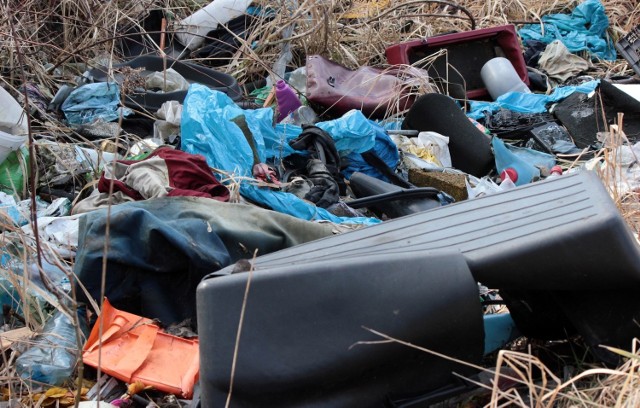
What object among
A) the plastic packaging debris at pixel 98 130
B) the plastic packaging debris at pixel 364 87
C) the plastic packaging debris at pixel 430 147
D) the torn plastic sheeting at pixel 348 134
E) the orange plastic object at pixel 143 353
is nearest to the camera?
the orange plastic object at pixel 143 353

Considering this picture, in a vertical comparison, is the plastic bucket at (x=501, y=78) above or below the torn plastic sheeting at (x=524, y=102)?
above

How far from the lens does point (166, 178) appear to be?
3506mm

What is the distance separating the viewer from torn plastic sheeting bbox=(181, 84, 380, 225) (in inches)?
146

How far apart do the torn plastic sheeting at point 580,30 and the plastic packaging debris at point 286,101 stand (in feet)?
9.40

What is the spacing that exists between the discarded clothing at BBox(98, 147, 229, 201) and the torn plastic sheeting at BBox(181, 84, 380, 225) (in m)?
0.24

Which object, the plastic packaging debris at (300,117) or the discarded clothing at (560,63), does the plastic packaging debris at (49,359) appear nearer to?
the plastic packaging debris at (300,117)

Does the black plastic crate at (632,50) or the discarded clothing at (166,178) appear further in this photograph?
the black plastic crate at (632,50)

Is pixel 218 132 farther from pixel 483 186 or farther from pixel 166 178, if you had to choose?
pixel 483 186

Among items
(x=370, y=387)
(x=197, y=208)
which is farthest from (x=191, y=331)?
(x=370, y=387)

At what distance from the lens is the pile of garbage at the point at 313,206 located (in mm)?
1720

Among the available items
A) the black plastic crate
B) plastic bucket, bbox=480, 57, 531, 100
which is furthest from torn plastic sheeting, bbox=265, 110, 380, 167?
the black plastic crate

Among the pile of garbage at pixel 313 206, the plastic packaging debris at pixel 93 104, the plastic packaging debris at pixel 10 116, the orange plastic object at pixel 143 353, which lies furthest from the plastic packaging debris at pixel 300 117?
the orange plastic object at pixel 143 353

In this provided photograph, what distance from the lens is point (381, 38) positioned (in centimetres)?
634

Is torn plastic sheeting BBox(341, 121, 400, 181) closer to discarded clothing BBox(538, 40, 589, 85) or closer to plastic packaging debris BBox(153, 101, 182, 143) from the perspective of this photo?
plastic packaging debris BBox(153, 101, 182, 143)
